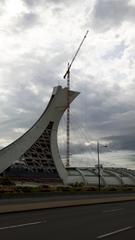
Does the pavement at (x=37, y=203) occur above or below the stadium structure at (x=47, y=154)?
below

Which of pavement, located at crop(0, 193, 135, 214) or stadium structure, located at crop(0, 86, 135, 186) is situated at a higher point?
stadium structure, located at crop(0, 86, 135, 186)

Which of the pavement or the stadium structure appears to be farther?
the stadium structure

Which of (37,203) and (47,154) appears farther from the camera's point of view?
(47,154)

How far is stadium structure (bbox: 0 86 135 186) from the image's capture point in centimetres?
11600

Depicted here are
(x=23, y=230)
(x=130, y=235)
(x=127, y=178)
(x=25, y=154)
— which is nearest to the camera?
(x=130, y=235)

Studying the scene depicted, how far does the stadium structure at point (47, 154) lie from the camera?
11600 cm

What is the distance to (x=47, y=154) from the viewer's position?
124 meters

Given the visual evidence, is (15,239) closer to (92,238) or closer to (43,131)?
(92,238)

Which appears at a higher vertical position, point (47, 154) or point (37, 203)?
point (47, 154)

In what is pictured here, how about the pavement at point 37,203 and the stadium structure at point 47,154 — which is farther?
the stadium structure at point 47,154

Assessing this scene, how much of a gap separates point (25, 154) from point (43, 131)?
895 cm

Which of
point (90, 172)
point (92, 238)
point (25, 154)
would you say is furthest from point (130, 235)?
point (90, 172)

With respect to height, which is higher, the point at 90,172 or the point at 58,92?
the point at 58,92

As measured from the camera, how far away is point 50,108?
123 m
